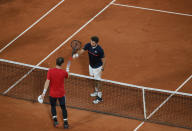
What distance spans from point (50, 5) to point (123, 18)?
3494 mm

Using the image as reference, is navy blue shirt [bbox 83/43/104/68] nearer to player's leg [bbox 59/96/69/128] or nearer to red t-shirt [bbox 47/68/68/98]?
red t-shirt [bbox 47/68/68/98]

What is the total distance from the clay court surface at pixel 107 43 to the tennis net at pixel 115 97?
0.34 meters

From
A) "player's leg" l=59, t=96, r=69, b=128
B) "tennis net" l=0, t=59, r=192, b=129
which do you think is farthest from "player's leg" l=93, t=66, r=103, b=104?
"player's leg" l=59, t=96, r=69, b=128

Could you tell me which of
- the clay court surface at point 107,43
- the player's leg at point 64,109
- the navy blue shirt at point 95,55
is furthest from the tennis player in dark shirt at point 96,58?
the player's leg at point 64,109

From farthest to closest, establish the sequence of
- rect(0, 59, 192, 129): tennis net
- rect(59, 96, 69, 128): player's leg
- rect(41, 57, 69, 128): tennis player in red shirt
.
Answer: rect(0, 59, 192, 129): tennis net, rect(59, 96, 69, 128): player's leg, rect(41, 57, 69, 128): tennis player in red shirt

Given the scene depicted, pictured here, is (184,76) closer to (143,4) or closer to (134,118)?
(134,118)

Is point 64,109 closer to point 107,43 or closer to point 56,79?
point 56,79

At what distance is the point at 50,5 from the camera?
2019 centimetres

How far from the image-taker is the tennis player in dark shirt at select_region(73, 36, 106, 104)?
1327cm

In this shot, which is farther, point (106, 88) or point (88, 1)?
point (88, 1)

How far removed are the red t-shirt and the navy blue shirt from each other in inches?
65.7

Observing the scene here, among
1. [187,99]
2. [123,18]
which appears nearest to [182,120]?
[187,99]

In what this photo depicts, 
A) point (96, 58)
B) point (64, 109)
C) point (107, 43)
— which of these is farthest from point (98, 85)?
point (107, 43)

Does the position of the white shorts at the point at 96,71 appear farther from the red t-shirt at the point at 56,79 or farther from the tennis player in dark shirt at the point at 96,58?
the red t-shirt at the point at 56,79
